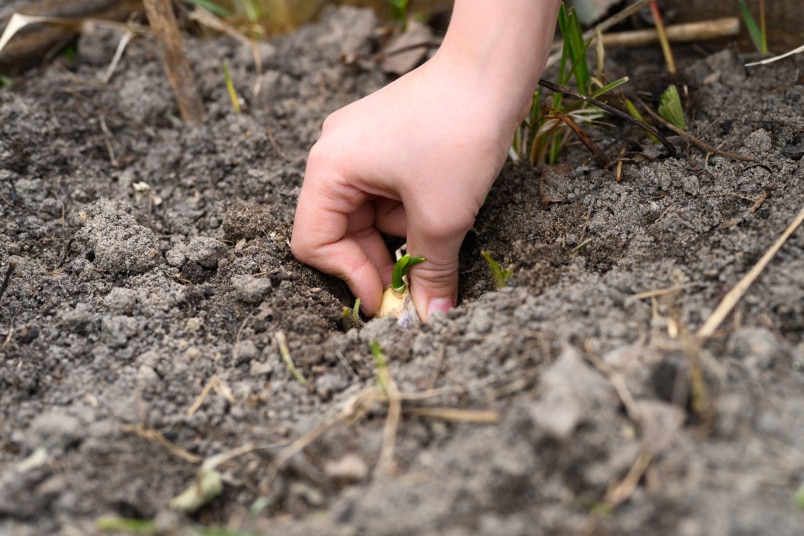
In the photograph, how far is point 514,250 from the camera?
142cm

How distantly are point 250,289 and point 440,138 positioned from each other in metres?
0.49

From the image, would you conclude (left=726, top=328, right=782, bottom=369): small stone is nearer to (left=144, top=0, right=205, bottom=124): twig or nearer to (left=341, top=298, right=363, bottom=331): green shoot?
(left=341, top=298, right=363, bottom=331): green shoot

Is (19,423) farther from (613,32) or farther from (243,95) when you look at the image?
(613,32)

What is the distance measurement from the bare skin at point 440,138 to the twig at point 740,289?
466 mm

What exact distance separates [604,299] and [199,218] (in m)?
1.03

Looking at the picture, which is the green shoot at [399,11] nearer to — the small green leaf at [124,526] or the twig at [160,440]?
the twig at [160,440]

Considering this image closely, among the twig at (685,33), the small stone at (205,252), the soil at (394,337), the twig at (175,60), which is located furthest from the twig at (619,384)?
the twig at (175,60)

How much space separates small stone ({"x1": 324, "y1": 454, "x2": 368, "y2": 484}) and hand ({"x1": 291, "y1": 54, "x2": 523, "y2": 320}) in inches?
20.2

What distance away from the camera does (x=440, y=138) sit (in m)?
1.25

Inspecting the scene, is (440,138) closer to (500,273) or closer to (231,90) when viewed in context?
(500,273)

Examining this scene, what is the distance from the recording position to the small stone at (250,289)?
137 centimetres

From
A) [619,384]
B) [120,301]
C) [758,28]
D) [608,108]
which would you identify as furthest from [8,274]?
[758,28]

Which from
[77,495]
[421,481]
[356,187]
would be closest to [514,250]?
[356,187]

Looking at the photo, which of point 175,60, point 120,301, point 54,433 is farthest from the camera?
point 175,60
